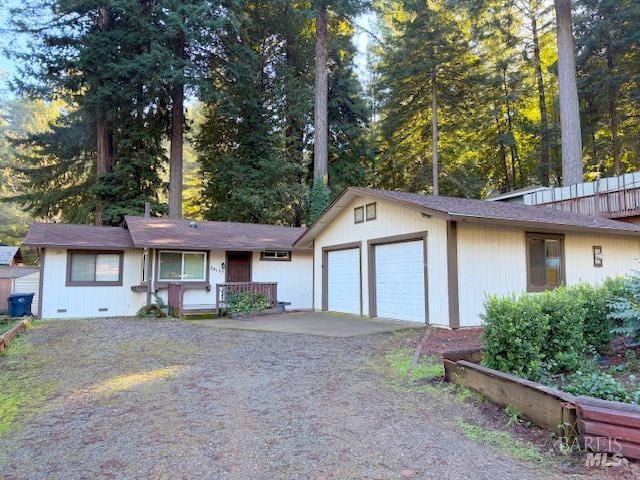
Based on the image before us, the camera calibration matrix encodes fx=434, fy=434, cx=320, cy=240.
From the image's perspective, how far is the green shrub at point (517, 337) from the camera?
4379mm

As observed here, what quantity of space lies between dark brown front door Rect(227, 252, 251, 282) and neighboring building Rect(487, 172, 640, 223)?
39.4 feet

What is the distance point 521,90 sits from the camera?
26.4 m

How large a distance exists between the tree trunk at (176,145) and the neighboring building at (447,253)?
358 inches

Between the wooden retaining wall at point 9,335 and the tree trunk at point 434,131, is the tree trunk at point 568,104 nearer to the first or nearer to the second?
the tree trunk at point 434,131

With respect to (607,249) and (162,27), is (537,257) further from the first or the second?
(162,27)

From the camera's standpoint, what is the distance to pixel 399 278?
10914 mm

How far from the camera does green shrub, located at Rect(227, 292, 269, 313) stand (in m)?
13.3

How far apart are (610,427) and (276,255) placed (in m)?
13.4

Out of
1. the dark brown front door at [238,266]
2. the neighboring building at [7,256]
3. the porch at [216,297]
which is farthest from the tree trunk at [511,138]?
the neighboring building at [7,256]

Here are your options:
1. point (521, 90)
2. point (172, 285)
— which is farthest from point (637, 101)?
point (172, 285)

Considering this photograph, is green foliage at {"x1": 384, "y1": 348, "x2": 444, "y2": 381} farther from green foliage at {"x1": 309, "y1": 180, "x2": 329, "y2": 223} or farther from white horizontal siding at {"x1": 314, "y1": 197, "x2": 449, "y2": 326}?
green foliage at {"x1": 309, "y1": 180, "x2": 329, "y2": 223}

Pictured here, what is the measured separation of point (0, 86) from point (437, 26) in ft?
84.3

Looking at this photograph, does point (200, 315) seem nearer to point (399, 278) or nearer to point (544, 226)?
point (399, 278)

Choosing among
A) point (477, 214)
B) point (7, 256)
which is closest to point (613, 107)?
point (477, 214)
